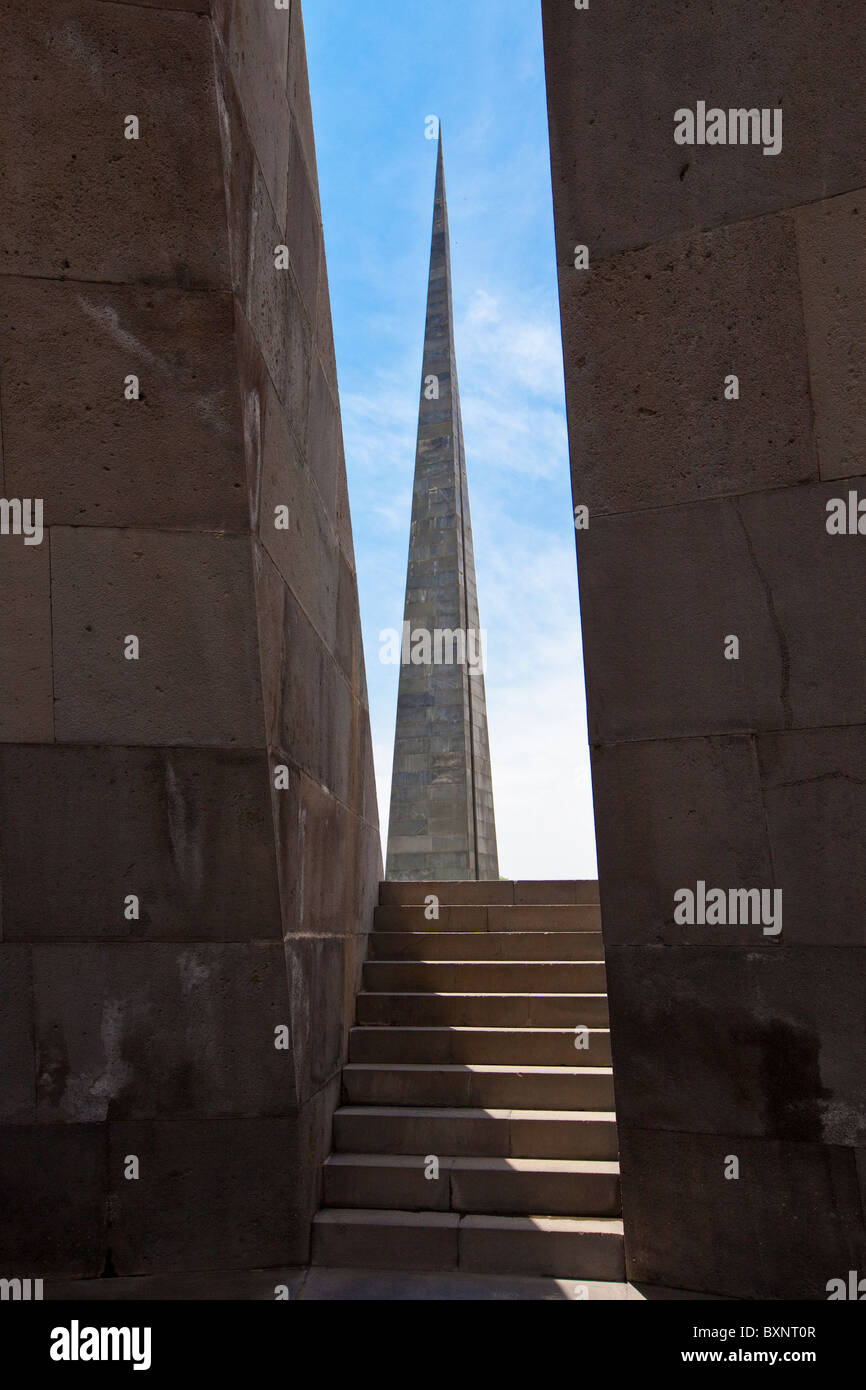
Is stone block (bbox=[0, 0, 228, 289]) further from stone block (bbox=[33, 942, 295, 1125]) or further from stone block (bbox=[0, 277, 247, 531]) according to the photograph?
stone block (bbox=[33, 942, 295, 1125])

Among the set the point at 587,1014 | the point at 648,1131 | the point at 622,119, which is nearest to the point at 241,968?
the point at 648,1131

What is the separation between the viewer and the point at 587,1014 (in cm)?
600

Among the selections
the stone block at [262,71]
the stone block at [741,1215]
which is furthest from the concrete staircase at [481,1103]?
the stone block at [262,71]

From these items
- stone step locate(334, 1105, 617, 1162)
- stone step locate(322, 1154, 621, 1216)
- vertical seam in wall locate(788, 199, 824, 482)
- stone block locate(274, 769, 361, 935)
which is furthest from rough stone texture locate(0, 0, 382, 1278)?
vertical seam in wall locate(788, 199, 824, 482)

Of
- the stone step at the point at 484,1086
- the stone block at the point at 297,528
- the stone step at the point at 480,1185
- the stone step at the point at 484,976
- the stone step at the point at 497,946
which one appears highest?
the stone block at the point at 297,528

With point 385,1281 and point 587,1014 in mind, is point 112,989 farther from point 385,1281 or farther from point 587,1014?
point 587,1014

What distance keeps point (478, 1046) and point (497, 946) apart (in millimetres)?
878

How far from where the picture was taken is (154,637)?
14.2 ft

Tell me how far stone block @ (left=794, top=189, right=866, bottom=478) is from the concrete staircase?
130 inches

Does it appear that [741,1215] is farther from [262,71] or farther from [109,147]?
[262,71]

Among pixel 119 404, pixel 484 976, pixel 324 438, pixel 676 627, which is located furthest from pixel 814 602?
pixel 484 976

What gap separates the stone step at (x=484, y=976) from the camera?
629 centimetres

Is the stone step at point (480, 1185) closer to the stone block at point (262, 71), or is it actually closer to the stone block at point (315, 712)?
the stone block at point (315, 712)

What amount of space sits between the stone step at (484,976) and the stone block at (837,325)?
333cm
